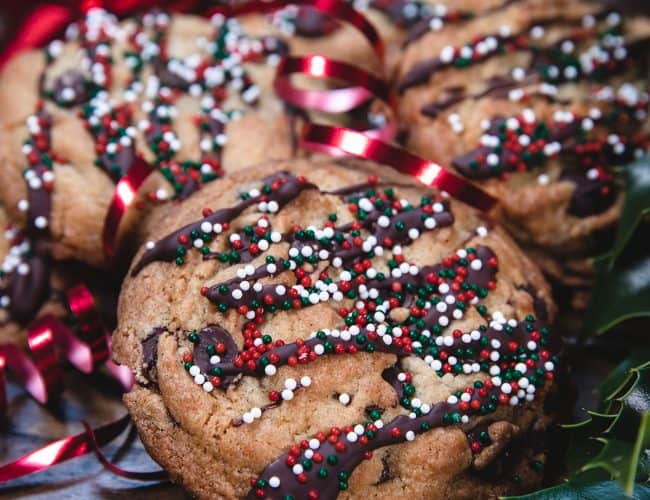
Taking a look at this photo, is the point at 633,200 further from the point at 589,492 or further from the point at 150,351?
the point at 150,351

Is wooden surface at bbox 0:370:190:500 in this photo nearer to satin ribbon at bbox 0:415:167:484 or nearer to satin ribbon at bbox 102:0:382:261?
satin ribbon at bbox 0:415:167:484

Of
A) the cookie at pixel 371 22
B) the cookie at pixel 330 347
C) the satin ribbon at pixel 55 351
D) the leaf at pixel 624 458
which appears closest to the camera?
the leaf at pixel 624 458

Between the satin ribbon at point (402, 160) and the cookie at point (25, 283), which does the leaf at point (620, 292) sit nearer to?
the satin ribbon at point (402, 160)

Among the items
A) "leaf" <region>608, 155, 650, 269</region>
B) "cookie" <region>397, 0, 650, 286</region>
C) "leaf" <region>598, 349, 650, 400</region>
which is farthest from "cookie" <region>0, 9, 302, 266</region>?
"leaf" <region>598, 349, 650, 400</region>

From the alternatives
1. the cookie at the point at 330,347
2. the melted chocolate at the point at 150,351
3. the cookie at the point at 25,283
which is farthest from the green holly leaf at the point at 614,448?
the cookie at the point at 25,283

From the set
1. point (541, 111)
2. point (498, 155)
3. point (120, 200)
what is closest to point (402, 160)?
point (498, 155)
